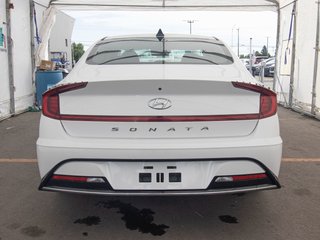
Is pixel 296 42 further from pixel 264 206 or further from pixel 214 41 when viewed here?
pixel 264 206

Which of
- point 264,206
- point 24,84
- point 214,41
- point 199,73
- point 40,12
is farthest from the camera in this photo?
point 40,12

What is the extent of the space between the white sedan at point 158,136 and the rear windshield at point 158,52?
52 centimetres

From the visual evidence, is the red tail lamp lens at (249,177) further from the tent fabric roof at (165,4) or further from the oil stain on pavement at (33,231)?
the tent fabric roof at (165,4)

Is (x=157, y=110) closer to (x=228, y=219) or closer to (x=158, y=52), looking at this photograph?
(x=158, y=52)

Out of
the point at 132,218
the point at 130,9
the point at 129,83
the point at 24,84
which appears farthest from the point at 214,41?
the point at 130,9

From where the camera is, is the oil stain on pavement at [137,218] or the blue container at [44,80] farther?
the blue container at [44,80]

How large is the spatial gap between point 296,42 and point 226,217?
26.4ft

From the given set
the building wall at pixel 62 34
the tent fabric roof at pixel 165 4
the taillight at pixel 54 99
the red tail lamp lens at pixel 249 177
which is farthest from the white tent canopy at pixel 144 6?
the building wall at pixel 62 34

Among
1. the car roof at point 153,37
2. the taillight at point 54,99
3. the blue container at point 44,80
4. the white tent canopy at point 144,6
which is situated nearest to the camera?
the taillight at point 54,99

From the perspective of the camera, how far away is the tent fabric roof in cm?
1098

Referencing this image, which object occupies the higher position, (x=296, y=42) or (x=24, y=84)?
(x=296, y=42)

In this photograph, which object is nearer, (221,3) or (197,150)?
(197,150)

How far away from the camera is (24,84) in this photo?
392 inches

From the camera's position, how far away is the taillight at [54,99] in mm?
2902
